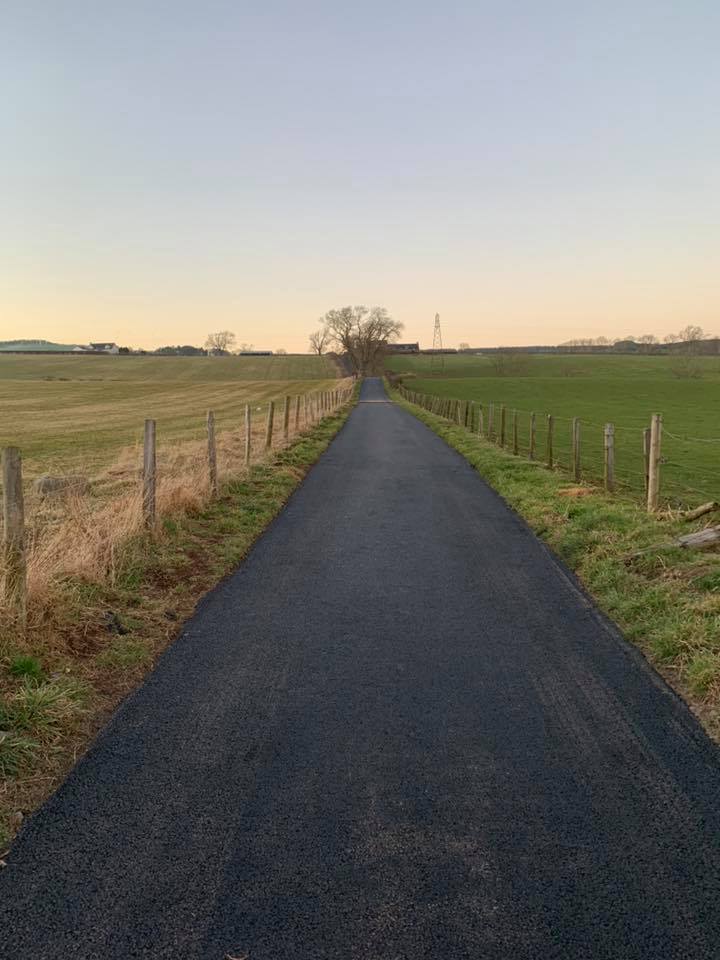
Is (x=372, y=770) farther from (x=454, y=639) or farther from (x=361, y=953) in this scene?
(x=454, y=639)

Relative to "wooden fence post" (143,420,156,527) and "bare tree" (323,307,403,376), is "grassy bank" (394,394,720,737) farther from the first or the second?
"bare tree" (323,307,403,376)

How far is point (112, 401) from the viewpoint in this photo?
57.2m

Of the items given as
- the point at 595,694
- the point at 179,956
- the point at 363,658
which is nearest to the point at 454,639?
the point at 363,658

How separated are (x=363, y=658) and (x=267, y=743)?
1542 mm

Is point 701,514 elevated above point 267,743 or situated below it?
above

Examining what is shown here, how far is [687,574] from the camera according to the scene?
7.57 m

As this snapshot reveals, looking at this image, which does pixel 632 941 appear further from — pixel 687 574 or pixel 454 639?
pixel 687 574

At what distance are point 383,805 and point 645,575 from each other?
17.1 feet

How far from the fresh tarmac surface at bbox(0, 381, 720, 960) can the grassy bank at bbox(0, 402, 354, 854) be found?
0.64 ft

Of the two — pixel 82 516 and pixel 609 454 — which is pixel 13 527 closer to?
pixel 82 516

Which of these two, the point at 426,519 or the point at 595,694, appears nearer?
the point at 595,694

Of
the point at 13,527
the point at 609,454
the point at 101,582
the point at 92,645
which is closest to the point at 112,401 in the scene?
the point at 609,454

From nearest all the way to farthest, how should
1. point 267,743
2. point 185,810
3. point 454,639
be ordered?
point 185,810 < point 267,743 < point 454,639

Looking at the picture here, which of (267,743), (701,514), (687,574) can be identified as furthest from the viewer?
(701,514)
